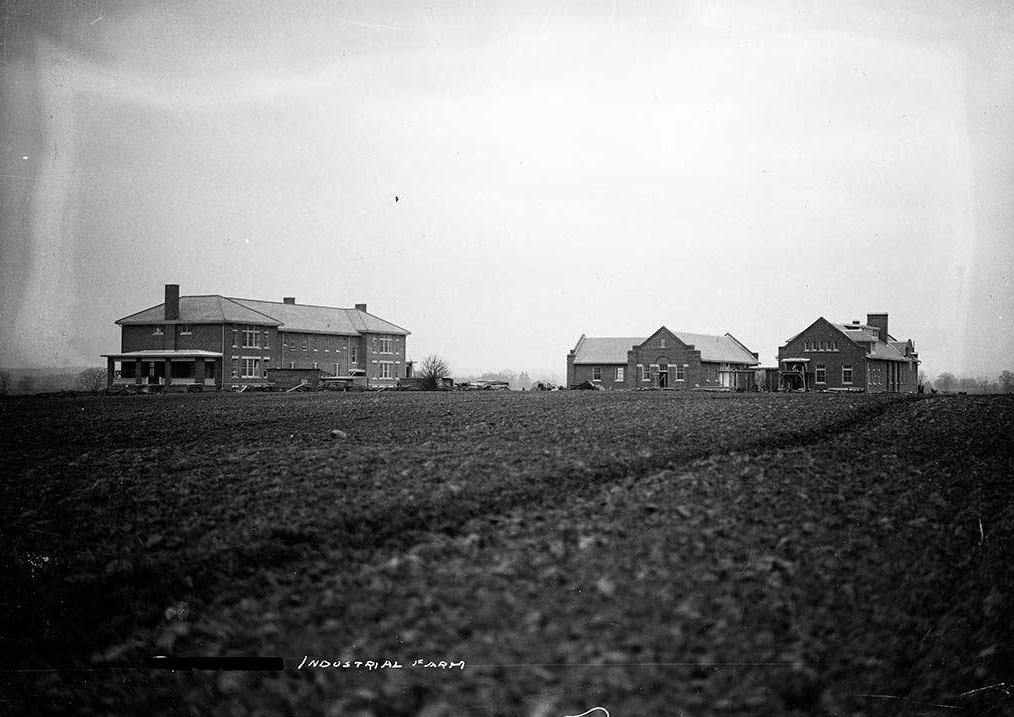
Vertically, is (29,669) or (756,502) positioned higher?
(756,502)

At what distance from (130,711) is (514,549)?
1875 millimetres

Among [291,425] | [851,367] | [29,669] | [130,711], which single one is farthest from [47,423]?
[851,367]

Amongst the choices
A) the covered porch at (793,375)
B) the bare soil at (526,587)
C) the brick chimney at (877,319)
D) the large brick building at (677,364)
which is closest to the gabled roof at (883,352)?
the covered porch at (793,375)

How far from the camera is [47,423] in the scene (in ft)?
21.4

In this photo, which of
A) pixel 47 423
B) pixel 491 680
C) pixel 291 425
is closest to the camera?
pixel 491 680

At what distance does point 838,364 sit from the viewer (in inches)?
1035

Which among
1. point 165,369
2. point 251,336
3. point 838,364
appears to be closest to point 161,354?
point 165,369

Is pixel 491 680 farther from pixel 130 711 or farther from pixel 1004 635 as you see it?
pixel 1004 635

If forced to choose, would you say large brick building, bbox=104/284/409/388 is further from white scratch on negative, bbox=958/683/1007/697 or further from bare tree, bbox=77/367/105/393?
white scratch on negative, bbox=958/683/1007/697

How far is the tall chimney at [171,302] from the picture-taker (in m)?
6.18

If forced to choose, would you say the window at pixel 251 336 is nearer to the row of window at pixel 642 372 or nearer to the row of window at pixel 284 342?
the row of window at pixel 284 342

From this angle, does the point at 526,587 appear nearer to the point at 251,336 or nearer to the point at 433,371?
the point at 251,336

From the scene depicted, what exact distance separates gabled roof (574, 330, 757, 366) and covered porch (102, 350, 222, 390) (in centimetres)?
2979

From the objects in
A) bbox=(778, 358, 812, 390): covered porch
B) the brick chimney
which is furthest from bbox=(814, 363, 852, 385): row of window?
the brick chimney
